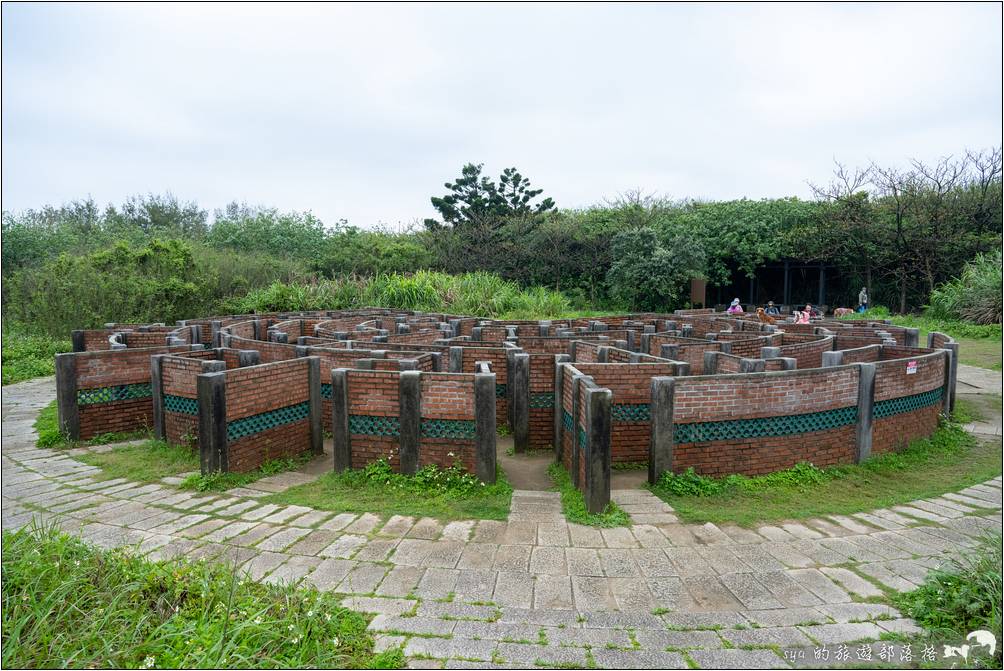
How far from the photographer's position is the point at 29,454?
23.1ft

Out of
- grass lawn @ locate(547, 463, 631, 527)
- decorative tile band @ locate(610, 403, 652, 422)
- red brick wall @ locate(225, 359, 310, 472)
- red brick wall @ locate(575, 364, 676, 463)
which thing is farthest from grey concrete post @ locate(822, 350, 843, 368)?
red brick wall @ locate(225, 359, 310, 472)

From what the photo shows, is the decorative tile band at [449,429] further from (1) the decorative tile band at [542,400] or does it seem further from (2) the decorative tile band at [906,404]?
(2) the decorative tile band at [906,404]

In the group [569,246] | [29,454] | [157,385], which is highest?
[569,246]

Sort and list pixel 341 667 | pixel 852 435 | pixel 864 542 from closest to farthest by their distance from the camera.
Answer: pixel 341 667
pixel 864 542
pixel 852 435

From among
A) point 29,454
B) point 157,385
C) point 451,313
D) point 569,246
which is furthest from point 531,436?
point 569,246

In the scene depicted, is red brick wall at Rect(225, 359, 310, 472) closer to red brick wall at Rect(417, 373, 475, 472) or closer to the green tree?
red brick wall at Rect(417, 373, 475, 472)

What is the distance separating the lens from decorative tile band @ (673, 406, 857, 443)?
5.83 metres

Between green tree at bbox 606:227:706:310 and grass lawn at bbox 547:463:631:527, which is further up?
green tree at bbox 606:227:706:310

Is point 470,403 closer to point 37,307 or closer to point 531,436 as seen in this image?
point 531,436

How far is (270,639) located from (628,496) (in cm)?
341

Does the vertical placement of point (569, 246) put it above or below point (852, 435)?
above

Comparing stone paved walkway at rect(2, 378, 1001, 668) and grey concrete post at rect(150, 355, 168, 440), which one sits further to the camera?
grey concrete post at rect(150, 355, 168, 440)

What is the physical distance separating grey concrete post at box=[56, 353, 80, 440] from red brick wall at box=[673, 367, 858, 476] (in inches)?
289

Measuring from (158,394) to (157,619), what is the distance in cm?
489
